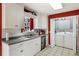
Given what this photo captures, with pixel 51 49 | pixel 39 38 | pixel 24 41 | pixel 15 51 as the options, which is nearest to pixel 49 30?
pixel 39 38

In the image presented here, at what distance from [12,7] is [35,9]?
401 mm

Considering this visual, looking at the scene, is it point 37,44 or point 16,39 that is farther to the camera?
point 37,44

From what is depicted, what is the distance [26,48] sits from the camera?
1419mm

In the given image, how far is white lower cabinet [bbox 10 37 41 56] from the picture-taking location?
4.25 ft

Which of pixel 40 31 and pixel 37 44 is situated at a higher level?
pixel 40 31

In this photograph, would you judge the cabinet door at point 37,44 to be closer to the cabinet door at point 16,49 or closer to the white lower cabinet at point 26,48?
the white lower cabinet at point 26,48

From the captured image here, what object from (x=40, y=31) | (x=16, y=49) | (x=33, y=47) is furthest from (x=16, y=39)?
(x=40, y=31)

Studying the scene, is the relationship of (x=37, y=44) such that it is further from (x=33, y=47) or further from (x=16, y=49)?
(x=16, y=49)

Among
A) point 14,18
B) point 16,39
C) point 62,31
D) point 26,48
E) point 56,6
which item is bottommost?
point 26,48

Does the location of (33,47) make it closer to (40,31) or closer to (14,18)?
(40,31)

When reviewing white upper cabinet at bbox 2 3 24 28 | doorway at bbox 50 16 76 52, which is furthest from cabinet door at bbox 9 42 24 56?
doorway at bbox 50 16 76 52

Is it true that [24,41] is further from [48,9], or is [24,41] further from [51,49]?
[48,9]

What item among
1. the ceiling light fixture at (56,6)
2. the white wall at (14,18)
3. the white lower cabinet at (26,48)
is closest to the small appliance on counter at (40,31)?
the white lower cabinet at (26,48)

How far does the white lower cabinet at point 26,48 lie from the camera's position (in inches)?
51.0
